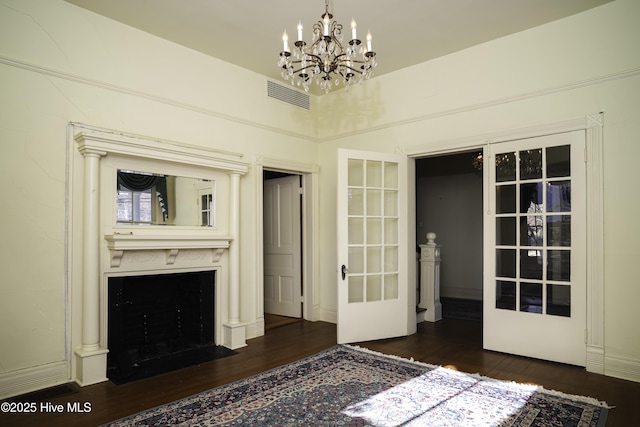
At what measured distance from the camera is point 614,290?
3.57 metres

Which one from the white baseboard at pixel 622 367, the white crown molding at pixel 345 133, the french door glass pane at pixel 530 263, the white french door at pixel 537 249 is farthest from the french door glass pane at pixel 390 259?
the white baseboard at pixel 622 367

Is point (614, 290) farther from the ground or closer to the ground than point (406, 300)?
farther from the ground

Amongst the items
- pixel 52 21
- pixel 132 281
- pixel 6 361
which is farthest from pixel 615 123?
pixel 6 361

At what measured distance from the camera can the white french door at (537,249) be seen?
3.77 meters

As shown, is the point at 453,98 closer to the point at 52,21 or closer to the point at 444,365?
the point at 444,365

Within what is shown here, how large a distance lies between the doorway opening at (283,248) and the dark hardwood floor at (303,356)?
0.82 meters

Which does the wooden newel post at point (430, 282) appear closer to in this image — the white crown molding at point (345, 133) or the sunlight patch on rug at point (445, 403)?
the white crown molding at point (345, 133)

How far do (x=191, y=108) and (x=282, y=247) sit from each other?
2519 millimetres

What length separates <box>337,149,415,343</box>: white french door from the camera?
460cm

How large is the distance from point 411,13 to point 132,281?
377 cm

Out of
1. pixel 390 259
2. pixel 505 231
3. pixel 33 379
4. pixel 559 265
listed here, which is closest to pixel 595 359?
pixel 559 265

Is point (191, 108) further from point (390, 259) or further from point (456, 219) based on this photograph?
point (456, 219)

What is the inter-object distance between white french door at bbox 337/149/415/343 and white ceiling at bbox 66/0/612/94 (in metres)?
A: 1.37

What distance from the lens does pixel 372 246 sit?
478 centimetres
